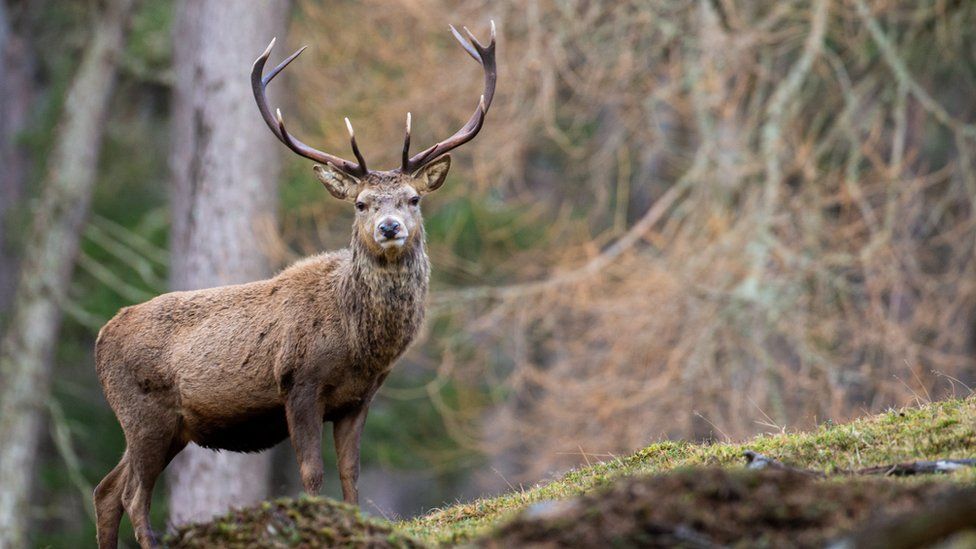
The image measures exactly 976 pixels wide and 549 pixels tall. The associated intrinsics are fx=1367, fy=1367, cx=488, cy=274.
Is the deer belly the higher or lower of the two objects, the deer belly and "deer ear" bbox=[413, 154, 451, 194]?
the lower

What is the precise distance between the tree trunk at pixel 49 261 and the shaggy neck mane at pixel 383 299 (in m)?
10.9

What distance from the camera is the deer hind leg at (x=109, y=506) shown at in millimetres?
8383

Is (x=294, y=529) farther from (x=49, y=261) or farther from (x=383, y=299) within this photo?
(x=49, y=261)

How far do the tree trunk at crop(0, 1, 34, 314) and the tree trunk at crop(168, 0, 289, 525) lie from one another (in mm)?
11340

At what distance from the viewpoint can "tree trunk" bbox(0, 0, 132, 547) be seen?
1828 cm

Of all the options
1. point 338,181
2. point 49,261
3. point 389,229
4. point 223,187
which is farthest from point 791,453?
point 49,261

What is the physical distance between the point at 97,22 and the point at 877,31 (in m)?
10.4

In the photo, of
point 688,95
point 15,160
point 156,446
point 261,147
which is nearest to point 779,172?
point 688,95

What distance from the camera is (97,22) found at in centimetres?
1883

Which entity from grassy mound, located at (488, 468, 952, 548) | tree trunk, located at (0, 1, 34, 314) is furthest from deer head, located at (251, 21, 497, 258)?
tree trunk, located at (0, 1, 34, 314)

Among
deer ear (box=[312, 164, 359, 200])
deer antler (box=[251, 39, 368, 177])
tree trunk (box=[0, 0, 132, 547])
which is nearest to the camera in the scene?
deer antler (box=[251, 39, 368, 177])

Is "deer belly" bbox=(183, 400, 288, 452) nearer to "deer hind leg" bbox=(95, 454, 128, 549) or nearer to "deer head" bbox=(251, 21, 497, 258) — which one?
"deer hind leg" bbox=(95, 454, 128, 549)

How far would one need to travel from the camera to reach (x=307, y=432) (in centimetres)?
775

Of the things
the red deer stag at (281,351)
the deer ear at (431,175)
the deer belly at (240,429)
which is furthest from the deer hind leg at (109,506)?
the deer ear at (431,175)
